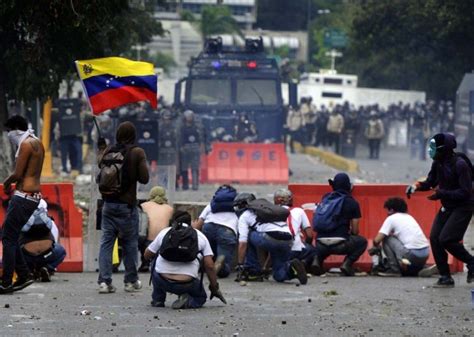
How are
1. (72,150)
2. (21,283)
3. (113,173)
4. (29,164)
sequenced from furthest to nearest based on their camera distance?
(72,150) → (21,283) → (113,173) → (29,164)

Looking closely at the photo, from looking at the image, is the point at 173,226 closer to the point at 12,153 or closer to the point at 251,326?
the point at 251,326

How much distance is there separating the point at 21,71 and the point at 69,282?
633cm

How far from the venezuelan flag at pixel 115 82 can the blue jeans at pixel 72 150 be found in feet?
54.4

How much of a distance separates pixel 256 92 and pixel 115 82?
19.6 m

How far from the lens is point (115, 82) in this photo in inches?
644

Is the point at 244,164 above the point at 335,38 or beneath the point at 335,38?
beneath

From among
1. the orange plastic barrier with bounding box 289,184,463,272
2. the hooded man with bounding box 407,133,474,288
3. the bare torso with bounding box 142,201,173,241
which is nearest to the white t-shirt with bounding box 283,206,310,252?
the orange plastic barrier with bounding box 289,184,463,272

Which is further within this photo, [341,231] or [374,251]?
[374,251]

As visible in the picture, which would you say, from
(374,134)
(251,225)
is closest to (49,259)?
(251,225)

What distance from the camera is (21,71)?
2089 centimetres

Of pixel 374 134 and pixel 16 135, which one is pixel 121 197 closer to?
pixel 16 135

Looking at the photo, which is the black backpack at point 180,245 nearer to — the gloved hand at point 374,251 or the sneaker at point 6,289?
the sneaker at point 6,289

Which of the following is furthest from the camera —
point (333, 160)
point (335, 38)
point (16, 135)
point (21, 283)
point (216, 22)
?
point (216, 22)

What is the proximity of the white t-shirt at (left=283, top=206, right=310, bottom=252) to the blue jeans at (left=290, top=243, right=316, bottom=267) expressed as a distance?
0.06 m
